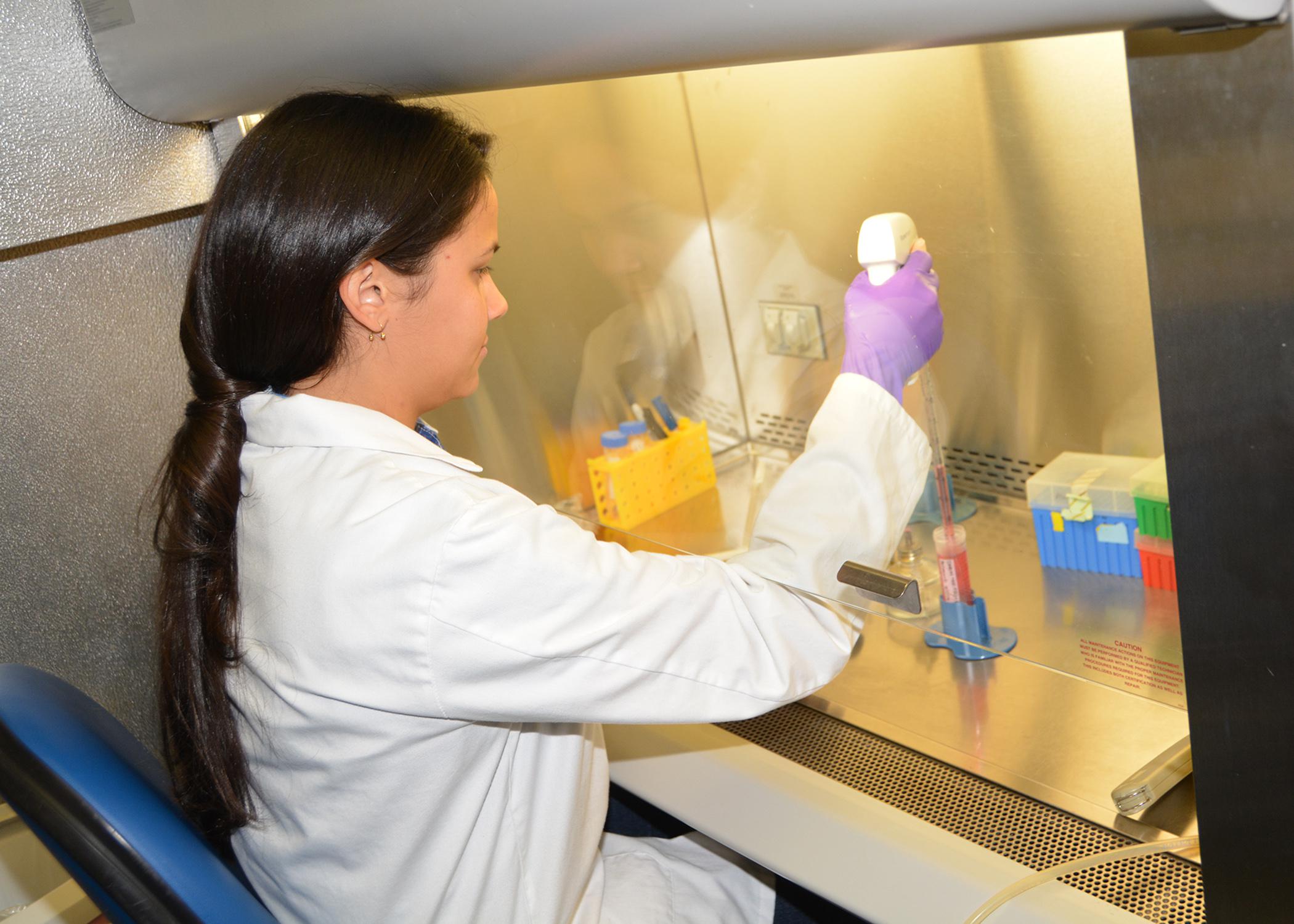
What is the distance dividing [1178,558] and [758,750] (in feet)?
1.99

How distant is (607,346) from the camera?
135 cm

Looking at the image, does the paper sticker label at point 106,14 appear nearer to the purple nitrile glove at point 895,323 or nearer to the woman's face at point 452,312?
the woman's face at point 452,312

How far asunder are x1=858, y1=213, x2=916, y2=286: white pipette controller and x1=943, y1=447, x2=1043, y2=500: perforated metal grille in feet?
0.58

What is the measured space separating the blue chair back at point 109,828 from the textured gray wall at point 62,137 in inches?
24.3

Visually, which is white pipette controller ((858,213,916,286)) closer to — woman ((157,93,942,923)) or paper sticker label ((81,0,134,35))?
woman ((157,93,942,923))

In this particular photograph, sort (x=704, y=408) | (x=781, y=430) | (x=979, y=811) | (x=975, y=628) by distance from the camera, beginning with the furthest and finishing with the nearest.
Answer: (x=704, y=408) → (x=781, y=430) → (x=979, y=811) → (x=975, y=628)

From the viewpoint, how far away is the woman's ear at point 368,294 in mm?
944

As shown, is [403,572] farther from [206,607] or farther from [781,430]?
[781,430]

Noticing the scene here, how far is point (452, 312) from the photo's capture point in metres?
1.01

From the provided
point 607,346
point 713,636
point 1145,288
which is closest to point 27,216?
point 607,346

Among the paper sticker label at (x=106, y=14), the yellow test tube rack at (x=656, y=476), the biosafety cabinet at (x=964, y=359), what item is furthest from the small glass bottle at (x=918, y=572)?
the paper sticker label at (x=106, y=14)

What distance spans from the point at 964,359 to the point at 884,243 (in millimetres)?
124

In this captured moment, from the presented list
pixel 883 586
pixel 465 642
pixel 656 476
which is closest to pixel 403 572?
pixel 465 642

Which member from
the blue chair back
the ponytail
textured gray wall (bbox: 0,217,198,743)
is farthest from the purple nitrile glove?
textured gray wall (bbox: 0,217,198,743)
